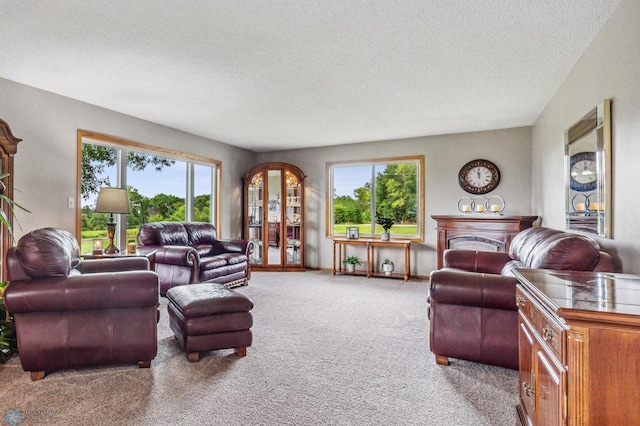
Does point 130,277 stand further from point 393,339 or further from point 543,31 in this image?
point 543,31

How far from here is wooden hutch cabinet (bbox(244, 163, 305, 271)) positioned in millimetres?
6633

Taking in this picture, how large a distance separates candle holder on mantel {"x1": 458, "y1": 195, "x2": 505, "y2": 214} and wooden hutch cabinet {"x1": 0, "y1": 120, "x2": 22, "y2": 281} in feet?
18.8

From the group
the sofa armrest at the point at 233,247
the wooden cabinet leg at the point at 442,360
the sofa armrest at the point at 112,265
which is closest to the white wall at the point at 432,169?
the sofa armrest at the point at 233,247

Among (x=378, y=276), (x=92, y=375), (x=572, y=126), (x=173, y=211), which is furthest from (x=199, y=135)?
(x=572, y=126)

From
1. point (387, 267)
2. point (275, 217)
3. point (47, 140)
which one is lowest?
point (387, 267)

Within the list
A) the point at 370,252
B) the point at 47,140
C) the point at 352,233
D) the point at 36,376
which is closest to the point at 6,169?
the point at 47,140

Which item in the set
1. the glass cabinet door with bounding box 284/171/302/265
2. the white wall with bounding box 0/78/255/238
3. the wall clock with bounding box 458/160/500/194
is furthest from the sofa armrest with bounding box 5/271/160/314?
the wall clock with bounding box 458/160/500/194

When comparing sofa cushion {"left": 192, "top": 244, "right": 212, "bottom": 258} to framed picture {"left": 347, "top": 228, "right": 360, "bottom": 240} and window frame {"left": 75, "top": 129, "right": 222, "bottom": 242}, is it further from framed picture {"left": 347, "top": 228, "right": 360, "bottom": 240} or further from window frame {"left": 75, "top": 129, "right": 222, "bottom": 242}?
framed picture {"left": 347, "top": 228, "right": 360, "bottom": 240}

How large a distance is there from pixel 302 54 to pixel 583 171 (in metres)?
2.44

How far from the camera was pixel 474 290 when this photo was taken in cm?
234

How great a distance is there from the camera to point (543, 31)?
2.52 metres

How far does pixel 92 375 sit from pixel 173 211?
3639 mm

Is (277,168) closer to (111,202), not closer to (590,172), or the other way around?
(111,202)

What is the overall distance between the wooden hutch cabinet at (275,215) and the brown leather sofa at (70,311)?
4187 mm
